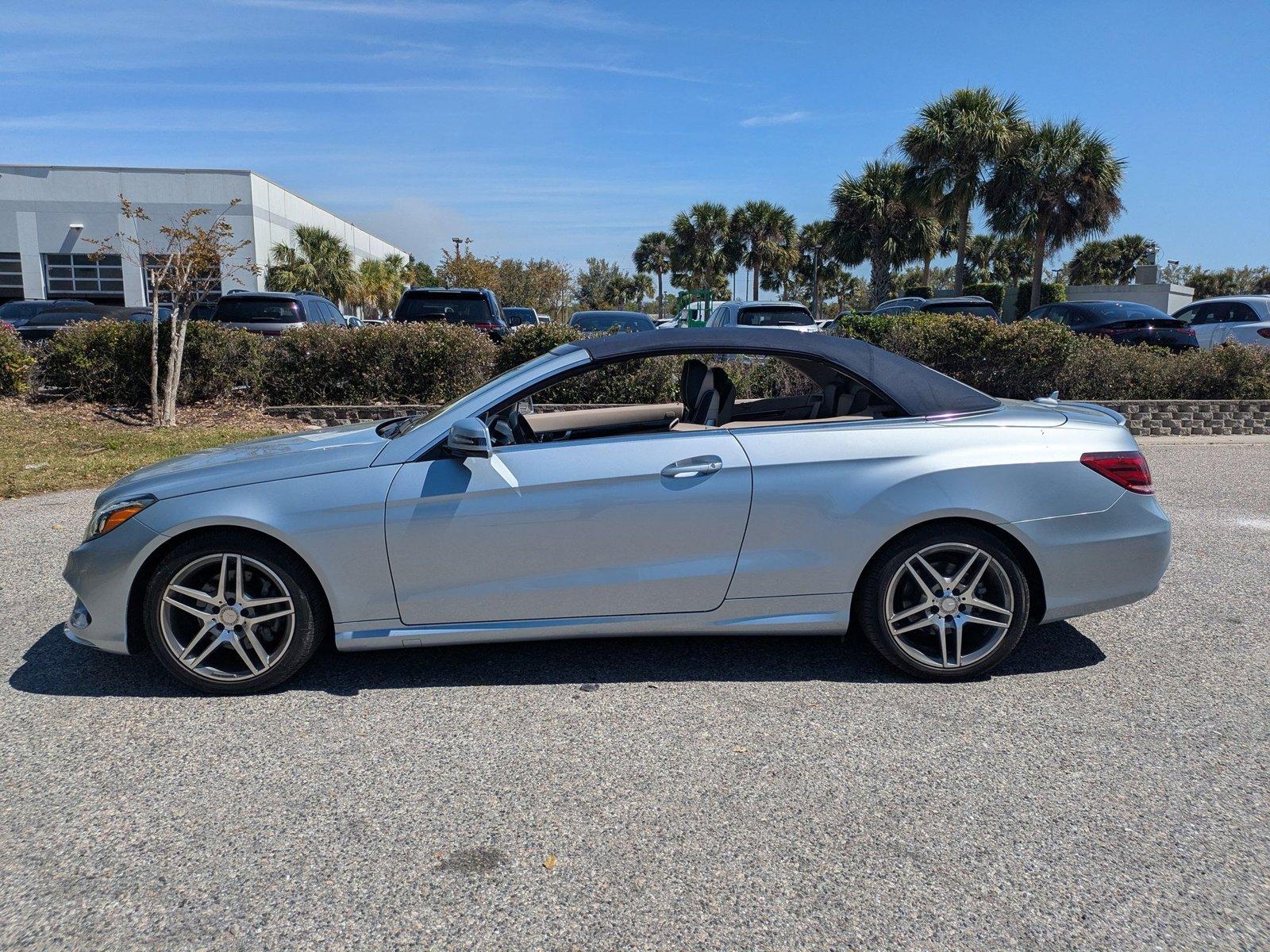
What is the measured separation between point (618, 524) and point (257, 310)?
12425mm

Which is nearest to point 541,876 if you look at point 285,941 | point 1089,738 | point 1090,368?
point 285,941

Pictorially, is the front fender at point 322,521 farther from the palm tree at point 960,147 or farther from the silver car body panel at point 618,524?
the palm tree at point 960,147

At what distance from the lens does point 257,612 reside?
395cm

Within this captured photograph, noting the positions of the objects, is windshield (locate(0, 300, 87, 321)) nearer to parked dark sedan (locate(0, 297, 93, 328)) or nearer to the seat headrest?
parked dark sedan (locate(0, 297, 93, 328))

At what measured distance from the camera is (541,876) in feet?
8.95

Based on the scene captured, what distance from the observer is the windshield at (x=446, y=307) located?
14484 millimetres

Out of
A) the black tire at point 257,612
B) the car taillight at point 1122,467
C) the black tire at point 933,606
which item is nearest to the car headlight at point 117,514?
the black tire at point 257,612

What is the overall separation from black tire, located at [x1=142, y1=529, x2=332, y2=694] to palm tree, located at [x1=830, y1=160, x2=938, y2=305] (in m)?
39.2

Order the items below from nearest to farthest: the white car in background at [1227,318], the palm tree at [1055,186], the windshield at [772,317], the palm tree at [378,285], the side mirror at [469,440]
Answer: the side mirror at [469,440] → the windshield at [772,317] → the white car in background at [1227,318] → the palm tree at [1055,186] → the palm tree at [378,285]

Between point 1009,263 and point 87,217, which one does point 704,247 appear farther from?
point 87,217

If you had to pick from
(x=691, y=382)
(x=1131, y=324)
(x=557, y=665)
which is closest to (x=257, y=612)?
(x=557, y=665)

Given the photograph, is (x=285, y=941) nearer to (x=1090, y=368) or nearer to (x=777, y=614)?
(x=777, y=614)

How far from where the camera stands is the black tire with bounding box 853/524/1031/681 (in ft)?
13.2

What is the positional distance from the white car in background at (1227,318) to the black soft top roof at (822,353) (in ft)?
53.5
